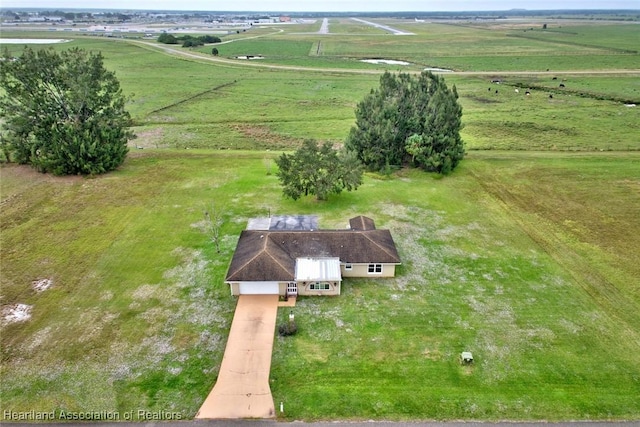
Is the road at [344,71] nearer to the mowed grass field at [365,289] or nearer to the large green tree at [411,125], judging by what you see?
the mowed grass field at [365,289]

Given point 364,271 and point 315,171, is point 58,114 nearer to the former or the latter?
point 315,171

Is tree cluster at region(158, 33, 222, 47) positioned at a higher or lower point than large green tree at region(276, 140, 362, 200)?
higher

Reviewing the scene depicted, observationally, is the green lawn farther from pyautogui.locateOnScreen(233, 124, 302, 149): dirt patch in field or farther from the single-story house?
pyautogui.locateOnScreen(233, 124, 302, 149): dirt patch in field

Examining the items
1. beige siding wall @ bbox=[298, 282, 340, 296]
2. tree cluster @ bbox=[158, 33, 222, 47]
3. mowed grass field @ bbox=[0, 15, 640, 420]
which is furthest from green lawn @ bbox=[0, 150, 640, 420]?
tree cluster @ bbox=[158, 33, 222, 47]

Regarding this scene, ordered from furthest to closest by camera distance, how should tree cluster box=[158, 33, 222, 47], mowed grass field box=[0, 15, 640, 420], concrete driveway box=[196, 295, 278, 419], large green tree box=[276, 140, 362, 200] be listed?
tree cluster box=[158, 33, 222, 47] → large green tree box=[276, 140, 362, 200] → mowed grass field box=[0, 15, 640, 420] → concrete driveway box=[196, 295, 278, 419]

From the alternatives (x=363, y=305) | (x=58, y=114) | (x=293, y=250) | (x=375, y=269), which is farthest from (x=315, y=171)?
(x=58, y=114)
